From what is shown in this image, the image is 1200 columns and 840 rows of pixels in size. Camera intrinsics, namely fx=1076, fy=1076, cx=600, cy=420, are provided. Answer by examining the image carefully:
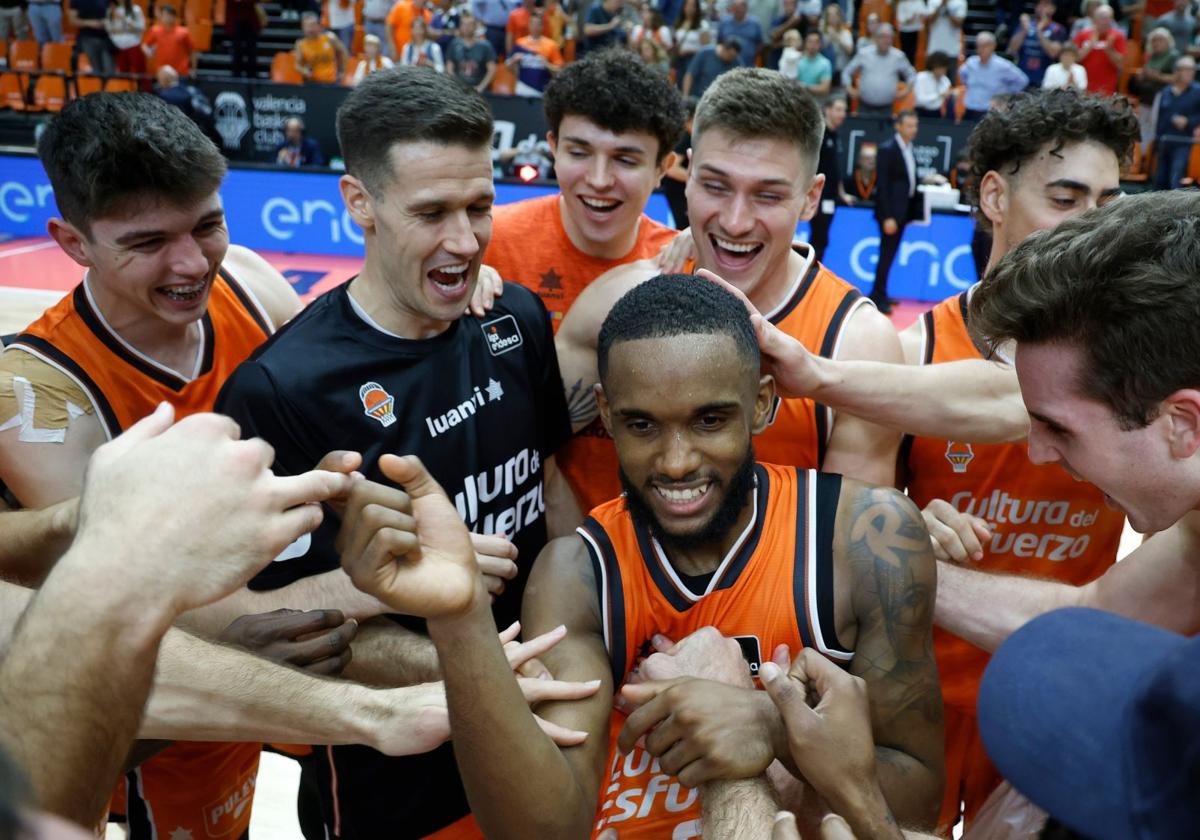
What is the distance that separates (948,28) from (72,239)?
16.5 m

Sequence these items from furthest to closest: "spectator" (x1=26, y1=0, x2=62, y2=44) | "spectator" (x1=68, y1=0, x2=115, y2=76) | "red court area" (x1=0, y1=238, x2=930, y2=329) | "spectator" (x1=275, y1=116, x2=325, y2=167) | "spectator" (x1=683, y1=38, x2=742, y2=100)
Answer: "spectator" (x1=26, y1=0, x2=62, y2=44), "spectator" (x1=68, y1=0, x2=115, y2=76), "spectator" (x1=683, y1=38, x2=742, y2=100), "spectator" (x1=275, y1=116, x2=325, y2=167), "red court area" (x1=0, y1=238, x2=930, y2=329)

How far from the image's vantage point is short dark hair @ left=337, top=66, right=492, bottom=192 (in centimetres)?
289

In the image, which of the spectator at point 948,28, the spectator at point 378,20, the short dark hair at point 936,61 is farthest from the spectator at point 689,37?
the spectator at point 378,20

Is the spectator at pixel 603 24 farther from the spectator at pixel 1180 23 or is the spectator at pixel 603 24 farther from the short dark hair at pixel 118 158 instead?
the short dark hair at pixel 118 158

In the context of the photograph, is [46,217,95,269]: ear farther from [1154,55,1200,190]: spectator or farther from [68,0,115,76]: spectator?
[68,0,115,76]: spectator

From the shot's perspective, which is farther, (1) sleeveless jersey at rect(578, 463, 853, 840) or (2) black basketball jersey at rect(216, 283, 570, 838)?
(2) black basketball jersey at rect(216, 283, 570, 838)

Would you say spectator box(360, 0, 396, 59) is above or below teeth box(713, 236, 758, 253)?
below

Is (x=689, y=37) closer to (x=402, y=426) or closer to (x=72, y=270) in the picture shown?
(x=72, y=270)

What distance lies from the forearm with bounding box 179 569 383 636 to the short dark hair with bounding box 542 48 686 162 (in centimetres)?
221

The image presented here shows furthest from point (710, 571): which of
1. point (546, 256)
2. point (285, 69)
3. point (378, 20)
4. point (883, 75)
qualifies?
point (378, 20)

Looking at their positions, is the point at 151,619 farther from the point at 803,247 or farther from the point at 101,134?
the point at 803,247

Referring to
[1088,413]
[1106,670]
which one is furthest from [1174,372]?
[1106,670]

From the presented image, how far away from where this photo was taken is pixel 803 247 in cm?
373

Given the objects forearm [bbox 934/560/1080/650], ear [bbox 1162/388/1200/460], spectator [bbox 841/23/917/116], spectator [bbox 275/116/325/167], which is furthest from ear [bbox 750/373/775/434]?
spectator [bbox 841/23/917/116]
